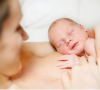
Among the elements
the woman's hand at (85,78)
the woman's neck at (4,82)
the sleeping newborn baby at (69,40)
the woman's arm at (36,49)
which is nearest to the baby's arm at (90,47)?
the sleeping newborn baby at (69,40)

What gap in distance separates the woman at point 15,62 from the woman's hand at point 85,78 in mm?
76

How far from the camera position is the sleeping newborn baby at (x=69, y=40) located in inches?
38.9

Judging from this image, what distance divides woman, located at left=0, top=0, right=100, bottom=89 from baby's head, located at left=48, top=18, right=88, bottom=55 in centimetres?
20

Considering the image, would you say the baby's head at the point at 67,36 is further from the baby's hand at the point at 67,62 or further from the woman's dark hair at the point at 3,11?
the woman's dark hair at the point at 3,11

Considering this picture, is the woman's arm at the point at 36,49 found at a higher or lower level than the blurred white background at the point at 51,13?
lower

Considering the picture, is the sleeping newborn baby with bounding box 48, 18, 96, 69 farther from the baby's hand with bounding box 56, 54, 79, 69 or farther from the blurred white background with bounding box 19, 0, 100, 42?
the blurred white background with bounding box 19, 0, 100, 42

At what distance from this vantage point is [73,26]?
1.15 m

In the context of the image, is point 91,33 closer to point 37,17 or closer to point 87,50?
point 87,50

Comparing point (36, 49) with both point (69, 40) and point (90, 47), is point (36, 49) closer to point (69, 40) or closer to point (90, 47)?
point (69, 40)

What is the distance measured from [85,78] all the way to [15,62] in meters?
0.33

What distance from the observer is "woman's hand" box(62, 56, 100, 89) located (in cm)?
66

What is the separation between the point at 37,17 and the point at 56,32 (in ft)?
0.85

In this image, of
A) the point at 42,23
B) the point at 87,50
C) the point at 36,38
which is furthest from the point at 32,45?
the point at 87,50

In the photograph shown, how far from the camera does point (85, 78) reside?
693 millimetres
